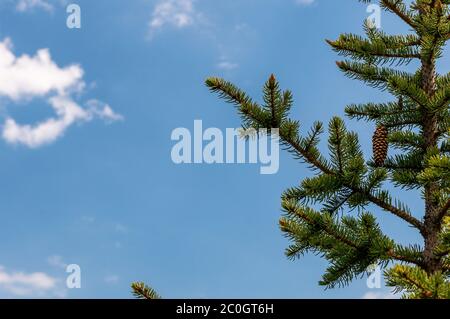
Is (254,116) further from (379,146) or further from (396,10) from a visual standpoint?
(396,10)

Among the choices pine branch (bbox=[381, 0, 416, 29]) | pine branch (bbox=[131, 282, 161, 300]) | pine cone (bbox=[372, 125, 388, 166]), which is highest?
pine branch (bbox=[381, 0, 416, 29])

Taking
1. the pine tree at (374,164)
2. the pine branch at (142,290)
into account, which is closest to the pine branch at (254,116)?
the pine tree at (374,164)

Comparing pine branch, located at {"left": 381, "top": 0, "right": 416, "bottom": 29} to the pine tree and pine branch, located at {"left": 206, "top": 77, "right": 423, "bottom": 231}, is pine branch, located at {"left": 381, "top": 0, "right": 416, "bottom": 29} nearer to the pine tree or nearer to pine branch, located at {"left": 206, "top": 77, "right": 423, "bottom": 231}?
the pine tree

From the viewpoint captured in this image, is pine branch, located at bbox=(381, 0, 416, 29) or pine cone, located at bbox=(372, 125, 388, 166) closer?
pine cone, located at bbox=(372, 125, 388, 166)

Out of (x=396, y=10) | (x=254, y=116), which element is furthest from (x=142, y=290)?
(x=396, y=10)

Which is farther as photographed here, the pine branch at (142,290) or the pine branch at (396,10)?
the pine branch at (396,10)

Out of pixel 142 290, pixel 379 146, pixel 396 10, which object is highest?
pixel 396 10

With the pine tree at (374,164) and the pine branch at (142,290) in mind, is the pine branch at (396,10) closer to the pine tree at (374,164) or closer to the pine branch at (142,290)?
the pine tree at (374,164)

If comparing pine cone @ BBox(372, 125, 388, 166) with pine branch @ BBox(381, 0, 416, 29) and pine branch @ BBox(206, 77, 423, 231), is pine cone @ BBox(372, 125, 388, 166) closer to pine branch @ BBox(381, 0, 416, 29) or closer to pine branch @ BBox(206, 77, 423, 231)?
pine branch @ BBox(206, 77, 423, 231)

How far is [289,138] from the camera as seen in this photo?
594 centimetres

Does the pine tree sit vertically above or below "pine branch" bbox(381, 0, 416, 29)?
below

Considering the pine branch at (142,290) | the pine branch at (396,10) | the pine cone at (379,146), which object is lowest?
the pine branch at (142,290)

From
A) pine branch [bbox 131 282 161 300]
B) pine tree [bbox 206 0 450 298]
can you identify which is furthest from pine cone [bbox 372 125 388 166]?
pine branch [bbox 131 282 161 300]
